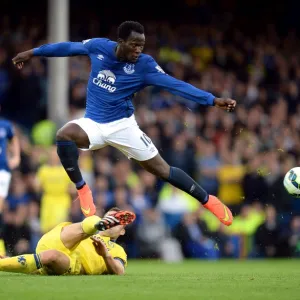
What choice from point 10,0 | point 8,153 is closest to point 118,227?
point 8,153

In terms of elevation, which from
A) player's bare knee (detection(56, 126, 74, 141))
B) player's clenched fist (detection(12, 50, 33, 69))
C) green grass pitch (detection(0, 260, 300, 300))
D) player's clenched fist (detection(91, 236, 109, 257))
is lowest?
green grass pitch (detection(0, 260, 300, 300))

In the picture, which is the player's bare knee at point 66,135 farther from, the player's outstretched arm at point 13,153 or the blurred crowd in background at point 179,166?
the blurred crowd in background at point 179,166

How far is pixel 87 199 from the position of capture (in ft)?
35.4

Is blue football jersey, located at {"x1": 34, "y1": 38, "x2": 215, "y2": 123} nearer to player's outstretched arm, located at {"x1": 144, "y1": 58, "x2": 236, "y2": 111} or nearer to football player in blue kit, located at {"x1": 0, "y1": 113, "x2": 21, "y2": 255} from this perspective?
player's outstretched arm, located at {"x1": 144, "y1": 58, "x2": 236, "y2": 111}

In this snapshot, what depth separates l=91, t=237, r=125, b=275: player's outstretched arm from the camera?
31.2 feet

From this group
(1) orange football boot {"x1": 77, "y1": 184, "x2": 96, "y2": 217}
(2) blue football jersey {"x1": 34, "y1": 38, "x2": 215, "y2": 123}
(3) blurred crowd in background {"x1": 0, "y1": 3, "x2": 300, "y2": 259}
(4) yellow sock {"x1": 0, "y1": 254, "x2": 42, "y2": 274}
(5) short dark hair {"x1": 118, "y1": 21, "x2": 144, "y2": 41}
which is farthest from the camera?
(3) blurred crowd in background {"x1": 0, "y1": 3, "x2": 300, "y2": 259}

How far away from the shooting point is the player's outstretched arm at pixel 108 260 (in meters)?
9.52

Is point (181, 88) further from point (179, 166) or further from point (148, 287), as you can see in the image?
point (179, 166)

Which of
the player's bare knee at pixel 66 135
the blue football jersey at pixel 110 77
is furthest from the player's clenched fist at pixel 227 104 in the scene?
the player's bare knee at pixel 66 135

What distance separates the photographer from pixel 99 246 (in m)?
9.53

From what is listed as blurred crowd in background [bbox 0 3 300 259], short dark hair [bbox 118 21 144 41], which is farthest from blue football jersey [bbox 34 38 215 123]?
blurred crowd in background [bbox 0 3 300 259]

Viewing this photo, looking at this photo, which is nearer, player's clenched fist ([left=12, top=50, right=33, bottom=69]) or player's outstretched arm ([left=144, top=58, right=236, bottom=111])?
player's outstretched arm ([left=144, top=58, right=236, bottom=111])

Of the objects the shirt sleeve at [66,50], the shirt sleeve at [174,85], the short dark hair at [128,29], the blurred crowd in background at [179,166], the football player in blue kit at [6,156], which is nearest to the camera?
the shirt sleeve at [174,85]

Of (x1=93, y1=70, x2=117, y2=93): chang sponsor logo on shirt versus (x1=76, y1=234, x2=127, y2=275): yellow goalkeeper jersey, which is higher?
(x1=93, y1=70, x2=117, y2=93): chang sponsor logo on shirt
